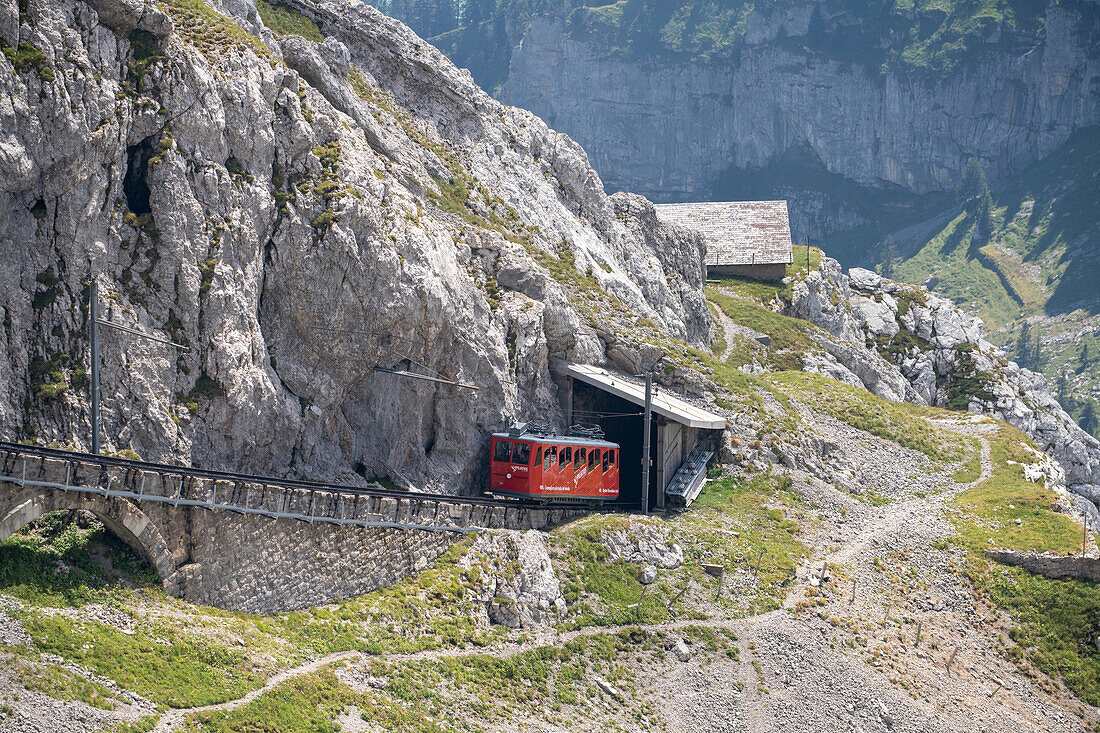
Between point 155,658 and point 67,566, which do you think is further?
point 67,566

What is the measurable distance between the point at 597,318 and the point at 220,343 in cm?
2805

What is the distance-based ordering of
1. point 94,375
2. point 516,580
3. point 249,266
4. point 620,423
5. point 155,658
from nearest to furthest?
point 155,658 → point 94,375 → point 516,580 → point 249,266 → point 620,423

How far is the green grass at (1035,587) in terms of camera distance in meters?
47.2

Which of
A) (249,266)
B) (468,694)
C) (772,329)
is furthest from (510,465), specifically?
(772,329)

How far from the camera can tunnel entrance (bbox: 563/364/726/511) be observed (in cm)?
5962

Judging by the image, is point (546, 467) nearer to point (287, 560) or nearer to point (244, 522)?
point (287, 560)

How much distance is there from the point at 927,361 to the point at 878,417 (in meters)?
29.7

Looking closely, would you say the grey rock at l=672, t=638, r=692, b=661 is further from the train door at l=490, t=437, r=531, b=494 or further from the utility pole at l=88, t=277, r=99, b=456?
the utility pole at l=88, t=277, r=99, b=456

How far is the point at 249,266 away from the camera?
47.3m

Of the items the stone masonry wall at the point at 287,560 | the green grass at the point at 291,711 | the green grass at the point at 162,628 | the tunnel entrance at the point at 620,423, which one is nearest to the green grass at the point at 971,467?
the tunnel entrance at the point at 620,423

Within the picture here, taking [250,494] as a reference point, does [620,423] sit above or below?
above

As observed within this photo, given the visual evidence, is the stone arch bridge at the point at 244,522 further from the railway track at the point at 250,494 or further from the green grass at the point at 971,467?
the green grass at the point at 971,467

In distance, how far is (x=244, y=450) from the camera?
150 feet

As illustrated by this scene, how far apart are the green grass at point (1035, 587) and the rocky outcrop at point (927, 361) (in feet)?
86.5
